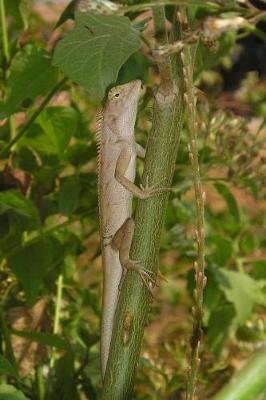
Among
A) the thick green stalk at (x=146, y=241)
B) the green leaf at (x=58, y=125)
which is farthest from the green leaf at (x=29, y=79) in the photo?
the thick green stalk at (x=146, y=241)

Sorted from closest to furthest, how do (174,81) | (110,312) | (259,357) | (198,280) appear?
(259,357)
(198,280)
(174,81)
(110,312)

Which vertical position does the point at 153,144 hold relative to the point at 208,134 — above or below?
below

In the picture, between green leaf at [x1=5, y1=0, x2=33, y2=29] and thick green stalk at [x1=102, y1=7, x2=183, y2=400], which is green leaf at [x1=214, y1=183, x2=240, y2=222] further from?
thick green stalk at [x1=102, y1=7, x2=183, y2=400]

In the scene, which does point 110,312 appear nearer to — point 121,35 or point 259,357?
point 121,35

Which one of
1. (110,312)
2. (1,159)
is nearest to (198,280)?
(110,312)

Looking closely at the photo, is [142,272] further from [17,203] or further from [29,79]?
[29,79]
